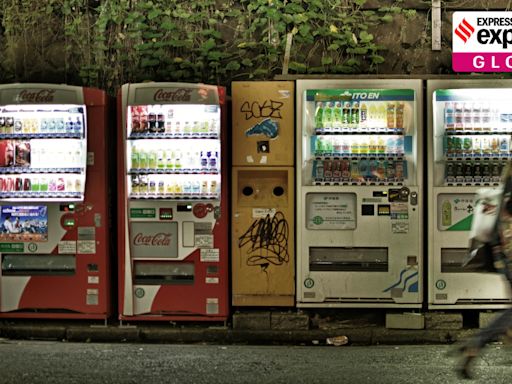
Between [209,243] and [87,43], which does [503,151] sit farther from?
[87,43]

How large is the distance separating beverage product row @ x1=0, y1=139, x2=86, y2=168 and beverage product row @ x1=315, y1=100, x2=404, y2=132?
2.56m

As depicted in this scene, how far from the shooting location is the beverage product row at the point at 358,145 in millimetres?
7367

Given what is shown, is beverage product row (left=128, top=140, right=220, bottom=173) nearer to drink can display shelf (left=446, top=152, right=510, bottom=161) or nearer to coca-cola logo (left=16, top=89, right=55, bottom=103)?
coca-cola logo (left=16, top=89, right=55, bottom=103)

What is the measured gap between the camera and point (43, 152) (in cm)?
746

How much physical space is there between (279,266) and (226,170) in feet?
3.84

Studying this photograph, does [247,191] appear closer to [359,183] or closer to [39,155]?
[359,183]

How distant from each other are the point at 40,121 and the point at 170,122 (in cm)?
136

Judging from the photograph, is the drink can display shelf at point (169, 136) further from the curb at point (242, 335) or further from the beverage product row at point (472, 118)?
the beverage product row at point (472, 118)

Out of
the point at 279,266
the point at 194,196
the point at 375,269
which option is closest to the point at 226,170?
the point at 194,196

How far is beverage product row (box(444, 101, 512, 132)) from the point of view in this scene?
7.30 metres

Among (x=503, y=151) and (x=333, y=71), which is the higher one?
(x=333, y=71)

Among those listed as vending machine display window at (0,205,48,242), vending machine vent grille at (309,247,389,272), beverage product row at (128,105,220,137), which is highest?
beverage product row at (128,105,220,137)

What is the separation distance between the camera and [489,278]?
7469 mm

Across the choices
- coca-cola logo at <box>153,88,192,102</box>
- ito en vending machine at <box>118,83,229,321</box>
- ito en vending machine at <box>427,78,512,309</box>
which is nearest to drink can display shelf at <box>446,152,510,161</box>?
ito en vending machine at <box>427,78,512,309</box>
